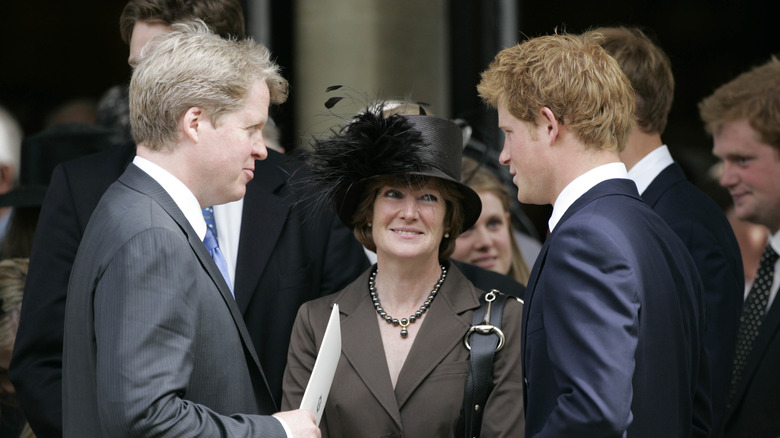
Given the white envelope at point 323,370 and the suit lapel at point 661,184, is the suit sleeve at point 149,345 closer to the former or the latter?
the white envelope at point 323,370

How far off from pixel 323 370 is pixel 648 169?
1.47m

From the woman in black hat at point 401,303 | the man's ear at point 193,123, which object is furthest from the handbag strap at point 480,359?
the man's ear at point 193,123

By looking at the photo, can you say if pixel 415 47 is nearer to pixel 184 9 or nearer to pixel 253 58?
pixel 184 9

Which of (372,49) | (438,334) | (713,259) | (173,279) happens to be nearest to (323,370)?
(173,279)

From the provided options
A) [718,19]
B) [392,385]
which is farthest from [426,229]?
[718,19]

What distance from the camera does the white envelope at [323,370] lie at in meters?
2.38

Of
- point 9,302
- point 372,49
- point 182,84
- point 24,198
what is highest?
point 182,84

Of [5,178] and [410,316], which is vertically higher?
[410,316]

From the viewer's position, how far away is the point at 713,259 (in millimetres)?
3158

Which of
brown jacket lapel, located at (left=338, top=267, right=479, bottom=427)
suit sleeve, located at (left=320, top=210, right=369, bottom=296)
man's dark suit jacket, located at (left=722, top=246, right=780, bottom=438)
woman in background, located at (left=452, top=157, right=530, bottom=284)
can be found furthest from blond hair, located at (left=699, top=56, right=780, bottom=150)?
suit sleeve, located at (left=320, top=210, right=369, bottom=296)

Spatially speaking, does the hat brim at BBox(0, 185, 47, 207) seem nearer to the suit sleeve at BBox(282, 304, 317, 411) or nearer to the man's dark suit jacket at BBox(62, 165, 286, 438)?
the suit sleeve at BBox(282, 304, 317, 411)

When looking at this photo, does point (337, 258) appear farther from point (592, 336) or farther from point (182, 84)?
point (592, 336)

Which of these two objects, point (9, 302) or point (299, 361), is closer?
point (299, 361)

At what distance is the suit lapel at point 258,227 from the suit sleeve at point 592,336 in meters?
1.14
